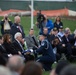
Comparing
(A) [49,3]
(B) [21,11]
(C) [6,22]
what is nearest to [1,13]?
(B) [21,11]

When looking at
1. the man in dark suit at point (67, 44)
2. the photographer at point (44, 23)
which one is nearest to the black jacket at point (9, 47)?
the man in dark suit at point (67, 44)

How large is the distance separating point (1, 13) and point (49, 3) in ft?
20.8

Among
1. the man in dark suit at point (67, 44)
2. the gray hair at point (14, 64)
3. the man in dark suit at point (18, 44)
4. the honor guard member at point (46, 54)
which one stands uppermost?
the gray hair at point (14, 64)

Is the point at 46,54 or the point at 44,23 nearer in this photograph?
the point at 46,54

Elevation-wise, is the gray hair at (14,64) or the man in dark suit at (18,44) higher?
the gray hair at (14,64)

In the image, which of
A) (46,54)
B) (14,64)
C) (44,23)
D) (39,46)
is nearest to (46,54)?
(46,54)

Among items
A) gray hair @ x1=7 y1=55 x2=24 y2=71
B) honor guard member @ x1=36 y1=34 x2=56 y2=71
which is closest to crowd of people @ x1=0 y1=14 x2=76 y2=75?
honor guard member @ x1=36 y1=34 x2=56 y2=71

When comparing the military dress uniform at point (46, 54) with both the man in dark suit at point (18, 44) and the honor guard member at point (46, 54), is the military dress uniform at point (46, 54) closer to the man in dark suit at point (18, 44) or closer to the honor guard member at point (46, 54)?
the honor guard member at point (46, 54)

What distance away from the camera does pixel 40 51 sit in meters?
13.5

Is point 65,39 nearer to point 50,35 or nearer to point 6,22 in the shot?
point 50,35

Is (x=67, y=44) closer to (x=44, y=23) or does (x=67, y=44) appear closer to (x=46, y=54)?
(x=46, y=54)

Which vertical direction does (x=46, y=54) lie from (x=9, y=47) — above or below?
below

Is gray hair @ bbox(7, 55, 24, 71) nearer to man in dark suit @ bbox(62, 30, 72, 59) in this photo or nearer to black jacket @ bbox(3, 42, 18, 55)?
black jacket @ bbox(3, 42, 18, 55)

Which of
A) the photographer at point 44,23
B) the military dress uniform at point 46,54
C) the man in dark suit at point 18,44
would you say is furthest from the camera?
the photographer at point 44,23
